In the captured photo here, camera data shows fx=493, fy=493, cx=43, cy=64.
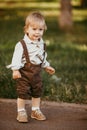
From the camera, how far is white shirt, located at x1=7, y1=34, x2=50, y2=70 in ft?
18.6

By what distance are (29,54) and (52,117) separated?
91 cm

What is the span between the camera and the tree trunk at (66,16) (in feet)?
59.7

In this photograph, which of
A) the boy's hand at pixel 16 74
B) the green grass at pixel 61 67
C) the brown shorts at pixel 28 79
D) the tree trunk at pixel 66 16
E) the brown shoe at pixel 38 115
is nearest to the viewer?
the boy's hand at pixel 16 74

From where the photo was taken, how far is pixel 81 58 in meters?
11.1

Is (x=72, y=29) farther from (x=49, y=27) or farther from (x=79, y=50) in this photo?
(x=79, y=50)

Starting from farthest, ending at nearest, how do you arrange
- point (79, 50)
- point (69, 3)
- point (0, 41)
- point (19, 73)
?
point (69, 3) < point (79, 50) < point (0, 41) < point (19, 73)

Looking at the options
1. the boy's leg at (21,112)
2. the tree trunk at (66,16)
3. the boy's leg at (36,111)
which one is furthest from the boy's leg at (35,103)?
the tree trunk at (66,16)

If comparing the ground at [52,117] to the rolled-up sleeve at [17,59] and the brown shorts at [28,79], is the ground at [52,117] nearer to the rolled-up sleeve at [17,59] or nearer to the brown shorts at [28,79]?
the brown shorts at [28,79]

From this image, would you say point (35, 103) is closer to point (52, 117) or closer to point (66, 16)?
point (52, 117)

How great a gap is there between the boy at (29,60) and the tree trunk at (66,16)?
12457mm

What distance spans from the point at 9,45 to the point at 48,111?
4646mm

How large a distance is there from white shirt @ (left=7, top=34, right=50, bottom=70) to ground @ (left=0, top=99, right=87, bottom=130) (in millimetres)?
674

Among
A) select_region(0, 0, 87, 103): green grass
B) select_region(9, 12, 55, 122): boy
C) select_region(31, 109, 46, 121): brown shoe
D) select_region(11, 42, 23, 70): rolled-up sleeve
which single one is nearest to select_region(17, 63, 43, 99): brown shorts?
select_region(9, 12, 55, 122): boy

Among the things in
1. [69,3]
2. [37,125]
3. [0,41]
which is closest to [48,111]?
[37,125]
